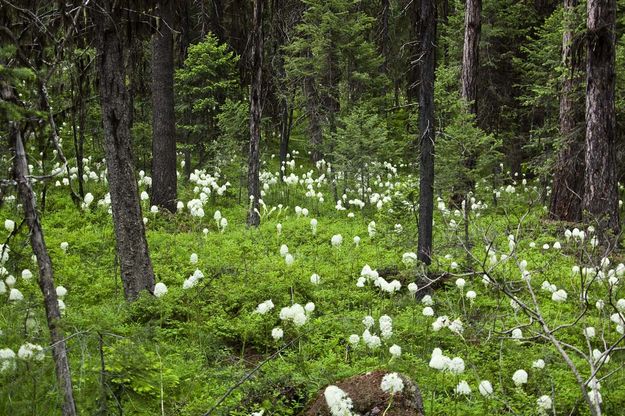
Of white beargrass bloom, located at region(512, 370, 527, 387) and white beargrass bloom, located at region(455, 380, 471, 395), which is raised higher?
white beargrass bloom, located at region(455, 380, 471, 395)

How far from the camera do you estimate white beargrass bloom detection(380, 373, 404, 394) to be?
3775mm

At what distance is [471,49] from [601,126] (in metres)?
5.09

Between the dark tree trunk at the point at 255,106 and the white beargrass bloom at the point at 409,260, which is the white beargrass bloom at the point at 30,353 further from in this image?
the dark tree trunk at the point at 255,106

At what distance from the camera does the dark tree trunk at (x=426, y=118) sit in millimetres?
7512

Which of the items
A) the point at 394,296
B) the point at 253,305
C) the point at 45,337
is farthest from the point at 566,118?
the point at 45,337

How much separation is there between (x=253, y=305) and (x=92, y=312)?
1998mm

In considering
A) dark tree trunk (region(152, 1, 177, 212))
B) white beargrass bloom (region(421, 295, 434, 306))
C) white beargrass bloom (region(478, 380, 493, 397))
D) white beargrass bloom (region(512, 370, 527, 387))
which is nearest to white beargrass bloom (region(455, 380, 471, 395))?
white beargrass bloom (region(478, 380, 493, 397))

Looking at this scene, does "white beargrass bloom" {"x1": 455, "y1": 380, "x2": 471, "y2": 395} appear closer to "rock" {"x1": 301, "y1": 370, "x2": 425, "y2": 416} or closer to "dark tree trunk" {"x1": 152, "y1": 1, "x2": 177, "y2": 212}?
"rock" {"x1": 301, "y1": 370, "x2": 425, "y2": 416}

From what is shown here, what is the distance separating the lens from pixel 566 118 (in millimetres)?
13312

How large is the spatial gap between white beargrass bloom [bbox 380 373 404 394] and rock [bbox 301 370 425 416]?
0.17 m

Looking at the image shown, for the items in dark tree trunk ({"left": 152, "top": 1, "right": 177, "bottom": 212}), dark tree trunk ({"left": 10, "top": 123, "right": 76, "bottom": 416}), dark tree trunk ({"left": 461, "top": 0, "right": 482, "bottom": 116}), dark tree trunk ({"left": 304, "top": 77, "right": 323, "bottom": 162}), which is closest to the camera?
dark tree trunk ({"left": 10, "top": 123, "right": 76, "bottom": 416})

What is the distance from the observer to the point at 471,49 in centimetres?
1465

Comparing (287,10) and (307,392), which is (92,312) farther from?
(287,10)

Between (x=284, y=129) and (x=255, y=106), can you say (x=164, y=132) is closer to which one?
(x=255, y=106)
